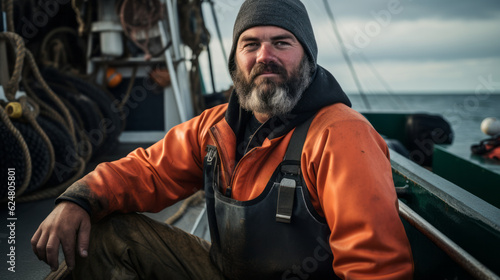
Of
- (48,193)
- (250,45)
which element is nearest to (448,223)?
(250,45)

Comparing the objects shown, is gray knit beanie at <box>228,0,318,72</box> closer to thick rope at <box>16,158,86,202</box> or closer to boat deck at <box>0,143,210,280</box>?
boat deck at <box>0,143,210,280</box>

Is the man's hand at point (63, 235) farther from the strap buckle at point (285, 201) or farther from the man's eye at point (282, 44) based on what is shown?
the man's eye at point (282, 44)

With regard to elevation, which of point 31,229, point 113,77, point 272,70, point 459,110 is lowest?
point 459,110

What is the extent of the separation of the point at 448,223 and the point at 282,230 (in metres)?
0.57

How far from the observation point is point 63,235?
140 centimetres

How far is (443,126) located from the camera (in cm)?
480

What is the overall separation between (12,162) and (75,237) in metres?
1.21

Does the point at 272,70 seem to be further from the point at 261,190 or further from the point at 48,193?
the point at 48,193

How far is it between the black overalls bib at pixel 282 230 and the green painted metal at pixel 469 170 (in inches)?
62.2

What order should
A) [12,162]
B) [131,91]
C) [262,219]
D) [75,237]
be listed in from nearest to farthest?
[262,219] → [75,237] → [12,162] → [131,91]

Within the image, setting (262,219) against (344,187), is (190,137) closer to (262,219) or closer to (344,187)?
(262,219)

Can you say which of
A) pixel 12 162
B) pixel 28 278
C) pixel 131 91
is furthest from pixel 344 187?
pixel 131 91

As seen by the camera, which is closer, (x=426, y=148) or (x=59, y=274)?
(x=59, y=274)

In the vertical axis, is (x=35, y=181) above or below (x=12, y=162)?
below
